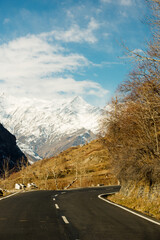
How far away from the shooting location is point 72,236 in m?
7.52

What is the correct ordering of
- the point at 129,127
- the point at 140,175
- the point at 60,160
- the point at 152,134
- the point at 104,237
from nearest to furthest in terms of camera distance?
the point at 104,237, the point at 140,175, the point at 152,134, the point at 129,127, the point at 60,160

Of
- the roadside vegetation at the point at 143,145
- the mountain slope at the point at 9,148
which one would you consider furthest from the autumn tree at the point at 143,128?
the mountain slope at the point at 9,148

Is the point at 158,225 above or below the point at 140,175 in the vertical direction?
below

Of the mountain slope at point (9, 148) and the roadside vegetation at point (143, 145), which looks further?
the mountain slope at point (9, 148)

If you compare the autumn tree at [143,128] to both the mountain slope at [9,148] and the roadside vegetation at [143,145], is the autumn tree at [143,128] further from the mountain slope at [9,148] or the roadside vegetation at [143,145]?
the mountain slope at [9,148]

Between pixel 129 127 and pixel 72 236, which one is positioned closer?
pixel 72 236

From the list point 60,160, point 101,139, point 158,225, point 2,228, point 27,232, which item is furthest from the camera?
point 60,160

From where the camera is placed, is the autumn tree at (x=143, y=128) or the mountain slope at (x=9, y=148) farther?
the mountain slope at (x=9, y=148)

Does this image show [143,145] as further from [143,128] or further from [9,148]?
[9,148]

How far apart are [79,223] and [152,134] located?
32.0 feet

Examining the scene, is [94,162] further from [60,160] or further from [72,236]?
[72,236]

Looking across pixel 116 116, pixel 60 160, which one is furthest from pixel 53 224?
pixel 60 160

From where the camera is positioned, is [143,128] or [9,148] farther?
[9,148]

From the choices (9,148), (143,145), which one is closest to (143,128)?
(143,145)
